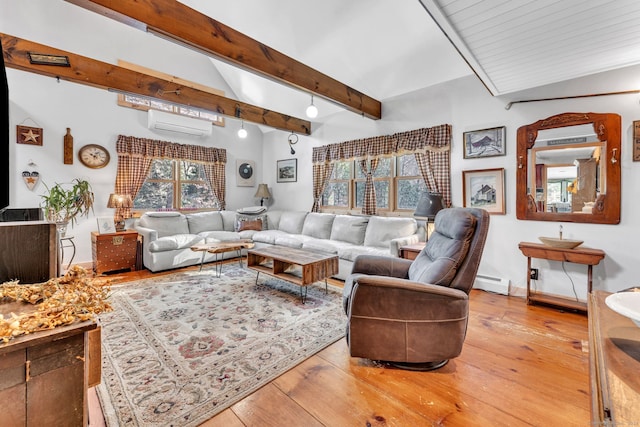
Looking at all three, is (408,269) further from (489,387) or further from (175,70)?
(175,70)

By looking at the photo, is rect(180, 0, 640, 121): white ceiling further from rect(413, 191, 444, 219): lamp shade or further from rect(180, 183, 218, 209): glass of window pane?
rect(180, 183, 218, 209): glass of window pane

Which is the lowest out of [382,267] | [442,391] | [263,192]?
[442,391]

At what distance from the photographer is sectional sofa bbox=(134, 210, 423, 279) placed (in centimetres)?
385

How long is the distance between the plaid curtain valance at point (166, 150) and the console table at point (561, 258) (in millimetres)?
5117

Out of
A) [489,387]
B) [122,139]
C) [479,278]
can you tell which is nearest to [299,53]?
[122,139]

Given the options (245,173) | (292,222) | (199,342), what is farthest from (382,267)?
(245,173)

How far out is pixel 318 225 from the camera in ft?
15.6

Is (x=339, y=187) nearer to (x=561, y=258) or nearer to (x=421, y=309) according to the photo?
(x=561, y=258)

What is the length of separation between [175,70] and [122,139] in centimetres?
156

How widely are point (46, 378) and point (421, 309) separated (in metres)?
1.66

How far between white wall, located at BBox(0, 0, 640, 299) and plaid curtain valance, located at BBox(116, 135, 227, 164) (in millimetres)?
134

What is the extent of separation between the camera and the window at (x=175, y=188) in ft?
16.3

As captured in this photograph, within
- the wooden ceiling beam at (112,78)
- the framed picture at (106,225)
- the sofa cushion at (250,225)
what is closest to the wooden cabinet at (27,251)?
the wooden ceiling beam at (112,78)

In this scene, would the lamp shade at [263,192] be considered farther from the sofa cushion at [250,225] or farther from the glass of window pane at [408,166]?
the glass of window pane at [408,166]
